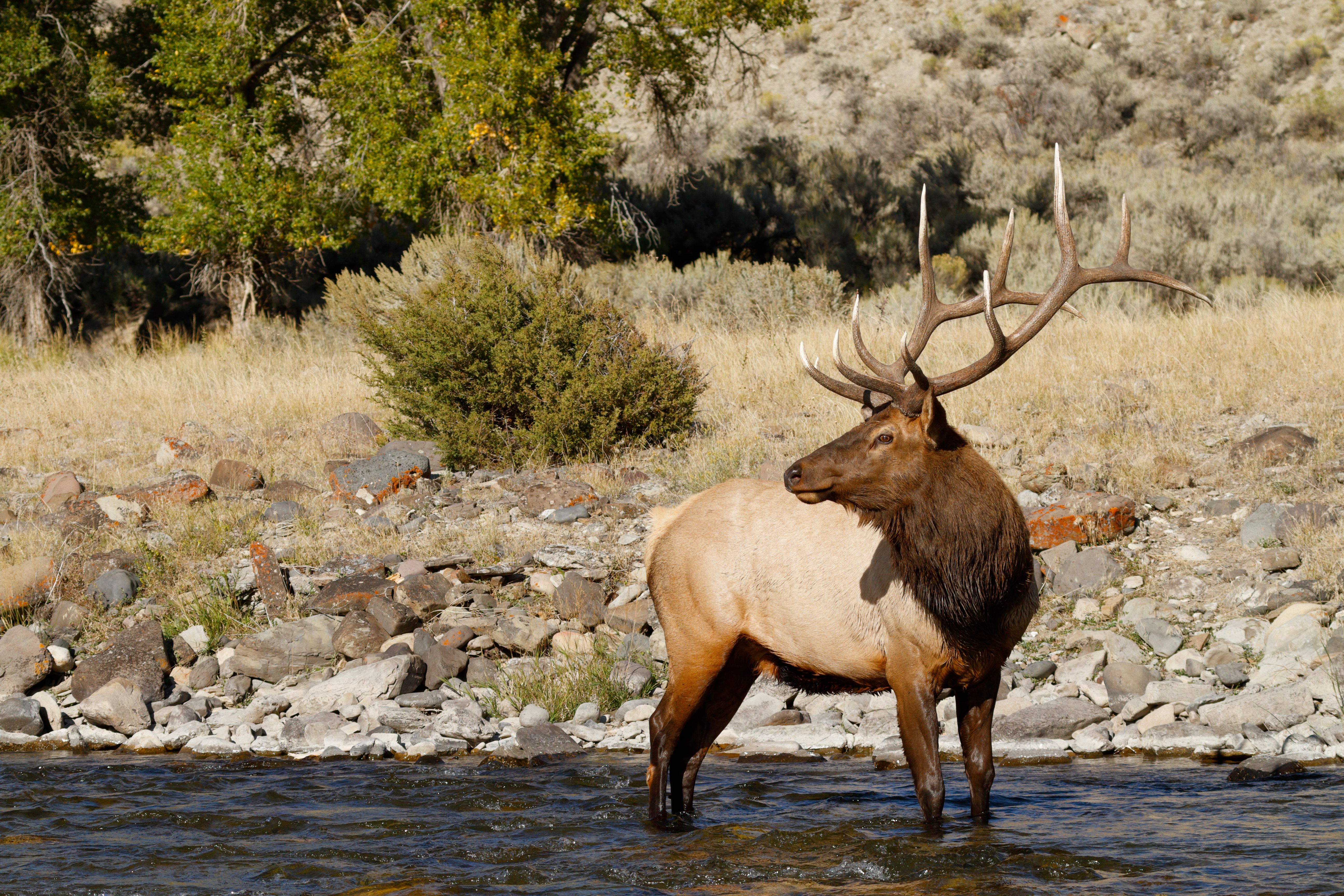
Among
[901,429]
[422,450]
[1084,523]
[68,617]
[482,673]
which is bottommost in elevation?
[482,673]

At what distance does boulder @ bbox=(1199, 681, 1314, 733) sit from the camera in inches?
265

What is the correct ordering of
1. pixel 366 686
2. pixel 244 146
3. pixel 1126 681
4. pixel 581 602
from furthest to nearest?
1. pixel 244 146
2. pixel 581 602
3. pixel 366 686
4. pixel 1126 681

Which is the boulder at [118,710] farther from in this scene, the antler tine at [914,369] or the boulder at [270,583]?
the antler tine at [914,369]

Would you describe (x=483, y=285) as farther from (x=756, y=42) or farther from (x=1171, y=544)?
(x=756, y=42)

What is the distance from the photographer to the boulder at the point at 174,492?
10.7 m

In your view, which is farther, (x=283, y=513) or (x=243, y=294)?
(x=243, y=294)

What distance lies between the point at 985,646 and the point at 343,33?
710 inches

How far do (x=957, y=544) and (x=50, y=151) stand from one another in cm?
1813

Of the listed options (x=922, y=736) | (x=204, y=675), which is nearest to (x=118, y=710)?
(x=204, y=675)

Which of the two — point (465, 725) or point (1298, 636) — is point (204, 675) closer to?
point (465, 725)

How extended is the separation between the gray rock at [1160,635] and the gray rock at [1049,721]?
3.11ft

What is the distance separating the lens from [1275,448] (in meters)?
9.86

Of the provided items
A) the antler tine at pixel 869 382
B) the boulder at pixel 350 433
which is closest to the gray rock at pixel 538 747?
the antler tine at pixel 869 382

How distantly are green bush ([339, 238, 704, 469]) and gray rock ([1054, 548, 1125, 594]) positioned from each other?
168 inches
